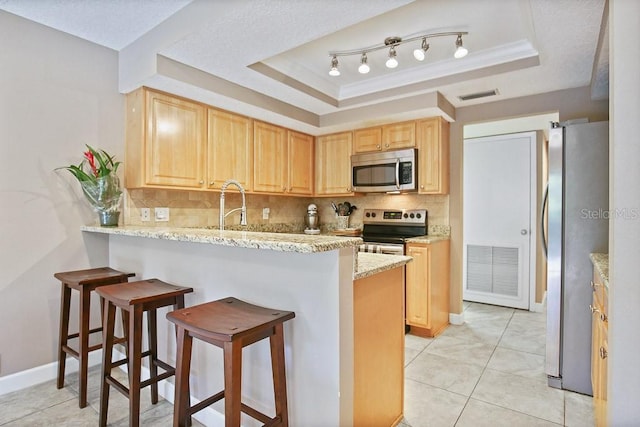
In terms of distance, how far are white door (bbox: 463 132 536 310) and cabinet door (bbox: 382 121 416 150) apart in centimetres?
138

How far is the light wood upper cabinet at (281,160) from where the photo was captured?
3574mm

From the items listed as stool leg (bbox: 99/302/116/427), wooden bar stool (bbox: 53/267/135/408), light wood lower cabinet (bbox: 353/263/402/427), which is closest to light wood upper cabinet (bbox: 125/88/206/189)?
wooden bar stool (bbox: 53/267/135/408)

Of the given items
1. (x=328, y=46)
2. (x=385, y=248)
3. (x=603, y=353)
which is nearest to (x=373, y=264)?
(x=603, y=353)

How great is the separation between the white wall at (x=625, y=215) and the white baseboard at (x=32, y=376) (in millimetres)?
3115

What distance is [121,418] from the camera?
1948mm

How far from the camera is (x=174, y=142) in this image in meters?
2.83

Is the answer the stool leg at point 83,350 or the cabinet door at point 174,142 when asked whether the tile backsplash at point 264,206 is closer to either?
the cabinet door at point 174,142

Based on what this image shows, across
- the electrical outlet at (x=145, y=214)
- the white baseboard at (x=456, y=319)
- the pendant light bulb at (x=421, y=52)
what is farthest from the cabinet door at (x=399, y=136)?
the electrical outlet at (x=145, y=214)

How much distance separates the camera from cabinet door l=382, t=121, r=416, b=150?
359 centimetres

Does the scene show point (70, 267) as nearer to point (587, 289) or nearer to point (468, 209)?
point (587, 289)

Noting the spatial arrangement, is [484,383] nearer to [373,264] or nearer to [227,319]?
[373,264]

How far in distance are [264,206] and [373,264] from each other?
2586mm

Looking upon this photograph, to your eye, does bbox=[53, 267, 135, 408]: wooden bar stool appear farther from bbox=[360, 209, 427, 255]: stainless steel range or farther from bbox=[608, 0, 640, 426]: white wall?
bbox=[608, 0, 640, 426]: white wall

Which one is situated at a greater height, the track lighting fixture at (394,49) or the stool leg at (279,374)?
the track lighting fixture at (394,49)
